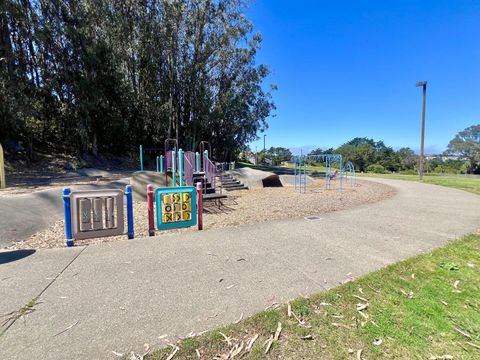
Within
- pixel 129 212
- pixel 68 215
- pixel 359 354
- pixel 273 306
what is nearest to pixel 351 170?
pixel 129 212

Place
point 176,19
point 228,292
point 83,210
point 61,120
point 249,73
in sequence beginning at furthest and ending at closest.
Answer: point 249,73 < point 176,19 < point 61,120 < point 83,210 < point 228,292

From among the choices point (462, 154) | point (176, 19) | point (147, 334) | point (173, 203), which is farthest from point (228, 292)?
point (462, 154)

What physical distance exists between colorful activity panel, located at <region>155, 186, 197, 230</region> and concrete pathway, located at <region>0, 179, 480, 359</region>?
1.26 ft

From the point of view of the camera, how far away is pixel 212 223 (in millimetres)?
6445

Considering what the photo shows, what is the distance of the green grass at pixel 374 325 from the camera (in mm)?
2105

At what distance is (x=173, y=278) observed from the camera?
131 inches

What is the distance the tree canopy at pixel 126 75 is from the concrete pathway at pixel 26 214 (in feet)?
33.2

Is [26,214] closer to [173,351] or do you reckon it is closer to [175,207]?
[175,207]

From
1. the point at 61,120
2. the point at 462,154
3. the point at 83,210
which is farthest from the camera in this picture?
the point at 462,154

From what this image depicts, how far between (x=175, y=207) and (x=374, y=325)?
398 cm

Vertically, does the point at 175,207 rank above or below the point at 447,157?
below

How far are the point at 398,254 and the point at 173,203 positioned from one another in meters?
4.11

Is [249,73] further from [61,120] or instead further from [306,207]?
[306,207]

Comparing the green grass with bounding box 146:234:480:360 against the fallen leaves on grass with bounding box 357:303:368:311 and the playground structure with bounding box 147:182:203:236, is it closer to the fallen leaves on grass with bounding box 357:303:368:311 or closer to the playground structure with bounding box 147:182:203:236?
the fallen leaves on grass with bounding box 357:303:368:311
